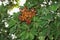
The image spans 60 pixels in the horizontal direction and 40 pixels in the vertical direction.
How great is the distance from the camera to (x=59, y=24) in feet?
4.65

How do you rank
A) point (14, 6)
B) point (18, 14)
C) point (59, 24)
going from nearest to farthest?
point (59, 24), point (18, 14), point (14, 6)

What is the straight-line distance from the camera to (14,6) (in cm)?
192

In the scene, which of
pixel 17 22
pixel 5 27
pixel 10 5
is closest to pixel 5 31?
pixel 5 27

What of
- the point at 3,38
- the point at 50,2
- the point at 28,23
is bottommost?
the point at 3,38

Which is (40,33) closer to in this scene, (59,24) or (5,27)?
(59,24)

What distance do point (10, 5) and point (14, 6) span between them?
0.06 metres

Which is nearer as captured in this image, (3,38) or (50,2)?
(50,2)

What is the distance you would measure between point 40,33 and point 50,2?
26 cm

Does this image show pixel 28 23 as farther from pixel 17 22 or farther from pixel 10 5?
pixel 10 5

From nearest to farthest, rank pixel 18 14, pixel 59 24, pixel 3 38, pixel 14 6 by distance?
pixel 59 24
pixel 18 14
pixel 3 38
pixel 14 6

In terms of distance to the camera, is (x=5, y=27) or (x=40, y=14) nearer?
(x=40, y=14)

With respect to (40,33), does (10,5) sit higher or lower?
higher

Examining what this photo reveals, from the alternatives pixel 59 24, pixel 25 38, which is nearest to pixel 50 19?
pixel 59 24

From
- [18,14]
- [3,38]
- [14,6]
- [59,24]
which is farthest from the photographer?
[14,6]
